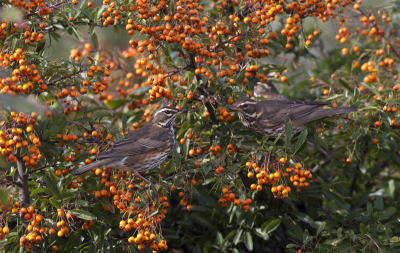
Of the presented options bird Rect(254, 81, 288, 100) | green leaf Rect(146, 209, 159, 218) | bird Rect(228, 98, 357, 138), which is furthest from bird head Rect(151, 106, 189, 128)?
bird Rect(254, 81, 288, 100)

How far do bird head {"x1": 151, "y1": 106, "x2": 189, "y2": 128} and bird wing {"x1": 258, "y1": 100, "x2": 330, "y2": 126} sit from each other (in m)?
1.18

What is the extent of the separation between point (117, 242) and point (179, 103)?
1661 mm

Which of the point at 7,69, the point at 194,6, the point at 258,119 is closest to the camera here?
the point at 7,69

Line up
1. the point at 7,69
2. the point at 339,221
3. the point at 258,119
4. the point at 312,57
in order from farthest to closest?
1. the point at 312,57
2. the point at 258,119
3. the point at 339,221
4. the point at 7,69

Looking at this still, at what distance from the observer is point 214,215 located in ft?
18.1

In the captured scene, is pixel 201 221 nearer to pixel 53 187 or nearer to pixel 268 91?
pixel 53 187

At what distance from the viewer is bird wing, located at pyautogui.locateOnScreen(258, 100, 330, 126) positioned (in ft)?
17.8

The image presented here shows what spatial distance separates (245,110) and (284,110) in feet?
2.54

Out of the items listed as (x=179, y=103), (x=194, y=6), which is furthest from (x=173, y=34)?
(x=179, y=103)

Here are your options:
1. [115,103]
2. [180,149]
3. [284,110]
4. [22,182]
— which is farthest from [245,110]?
[22,182]

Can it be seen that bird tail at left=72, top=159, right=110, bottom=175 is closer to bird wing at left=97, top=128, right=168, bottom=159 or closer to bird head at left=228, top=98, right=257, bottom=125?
bird wing at left=97, top=128, right=168, bottom=159

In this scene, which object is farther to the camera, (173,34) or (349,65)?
(349,65)

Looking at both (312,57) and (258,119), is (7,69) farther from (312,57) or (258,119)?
(312,57)

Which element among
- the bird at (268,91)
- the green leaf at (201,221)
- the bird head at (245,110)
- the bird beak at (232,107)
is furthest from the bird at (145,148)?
the bird at (268,91)
